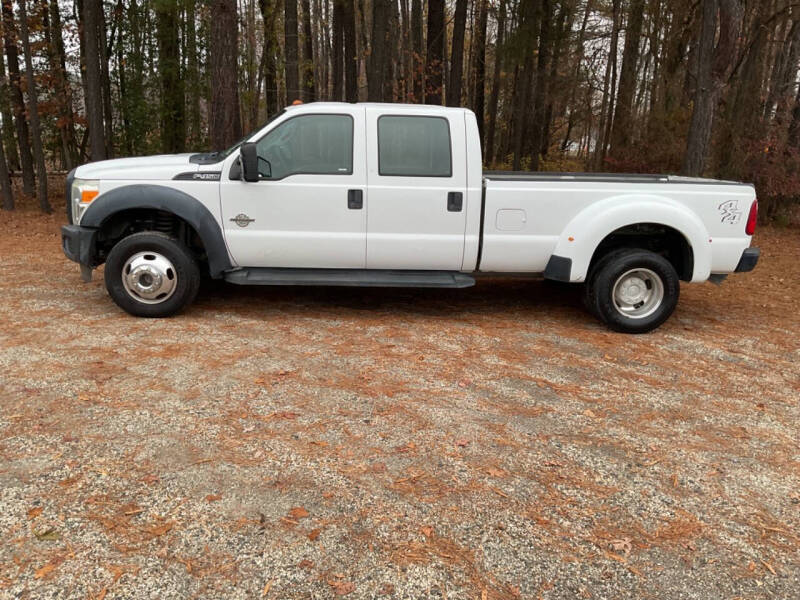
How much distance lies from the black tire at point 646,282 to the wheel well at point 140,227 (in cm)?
397

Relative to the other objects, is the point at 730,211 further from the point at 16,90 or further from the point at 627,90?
the point at 16,90

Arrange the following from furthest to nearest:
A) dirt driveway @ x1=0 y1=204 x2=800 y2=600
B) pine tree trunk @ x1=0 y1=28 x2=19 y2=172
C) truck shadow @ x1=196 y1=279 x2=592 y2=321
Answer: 1. pine tree trunk @ x1=0 y1=28 x2=19 y2=172
2. truck shadow @ x1=196 y1=279 x2=592 y2=321
3. dirt driveway @ x1=0 y1=204 x2=800 y2=600

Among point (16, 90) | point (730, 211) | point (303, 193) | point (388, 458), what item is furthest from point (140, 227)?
point (16, 90)

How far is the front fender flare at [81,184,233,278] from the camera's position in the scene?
570cm

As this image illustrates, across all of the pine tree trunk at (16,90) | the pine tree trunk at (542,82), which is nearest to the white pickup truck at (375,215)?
the pine tree trunk at (16,90)

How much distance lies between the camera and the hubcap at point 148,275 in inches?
228

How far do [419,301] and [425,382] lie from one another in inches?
100

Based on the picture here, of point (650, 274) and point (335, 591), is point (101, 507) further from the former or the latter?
point (650, 274)

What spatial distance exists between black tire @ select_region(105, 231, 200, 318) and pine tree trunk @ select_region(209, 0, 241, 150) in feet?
15.0

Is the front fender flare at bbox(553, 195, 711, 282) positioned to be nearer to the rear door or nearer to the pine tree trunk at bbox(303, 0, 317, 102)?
the rear door

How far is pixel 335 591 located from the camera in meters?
2.48

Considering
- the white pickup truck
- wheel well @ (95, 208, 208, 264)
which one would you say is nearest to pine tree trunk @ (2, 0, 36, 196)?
the white pickup truck

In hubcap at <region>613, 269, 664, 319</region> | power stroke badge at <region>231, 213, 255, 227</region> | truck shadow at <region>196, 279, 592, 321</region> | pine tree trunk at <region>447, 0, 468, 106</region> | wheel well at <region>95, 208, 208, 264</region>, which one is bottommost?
truck shadow at <region>196, 279, 592, 321</region>

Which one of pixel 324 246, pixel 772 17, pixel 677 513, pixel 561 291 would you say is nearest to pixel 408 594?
pixel 677 513
